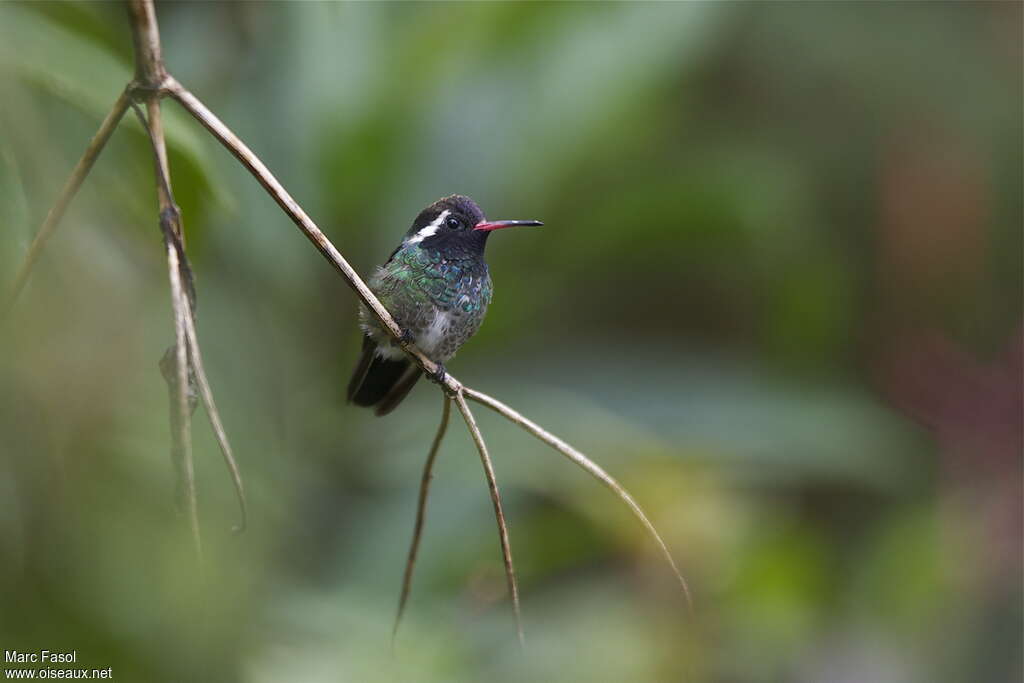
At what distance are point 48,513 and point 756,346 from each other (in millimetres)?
3956

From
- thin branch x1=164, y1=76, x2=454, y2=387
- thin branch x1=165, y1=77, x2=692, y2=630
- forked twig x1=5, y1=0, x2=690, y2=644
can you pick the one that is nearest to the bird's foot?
thin branch x1=165, y1=77, x2=692, y2=630

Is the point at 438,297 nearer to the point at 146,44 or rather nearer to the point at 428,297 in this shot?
the point at 428,297

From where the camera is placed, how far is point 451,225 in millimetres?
2430

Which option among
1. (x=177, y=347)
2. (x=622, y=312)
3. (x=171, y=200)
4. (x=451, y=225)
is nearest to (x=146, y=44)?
(x=171, y=200)

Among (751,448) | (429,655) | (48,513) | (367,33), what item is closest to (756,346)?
(751,448)

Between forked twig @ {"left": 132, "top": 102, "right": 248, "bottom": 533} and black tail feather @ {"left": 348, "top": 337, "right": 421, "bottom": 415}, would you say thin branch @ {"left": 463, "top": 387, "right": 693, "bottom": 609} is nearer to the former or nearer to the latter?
forked twig @ {"left": 132, "top": 102, "right": 248, "bottom": 533}

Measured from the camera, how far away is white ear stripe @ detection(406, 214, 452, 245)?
2.42 meters

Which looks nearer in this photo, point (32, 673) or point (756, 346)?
point (32, 673)

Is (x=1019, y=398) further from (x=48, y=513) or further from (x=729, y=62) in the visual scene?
(x=48, y=513)

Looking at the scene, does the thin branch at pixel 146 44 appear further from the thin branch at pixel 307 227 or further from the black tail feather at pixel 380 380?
the black tail feather at pixel 380 380

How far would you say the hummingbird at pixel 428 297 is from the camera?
241 cm

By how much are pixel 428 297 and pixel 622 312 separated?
238cm

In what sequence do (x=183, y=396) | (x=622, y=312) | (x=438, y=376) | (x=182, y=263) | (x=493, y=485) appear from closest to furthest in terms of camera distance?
1. (x=183, y=396)
2. (x=182, y=263)
3. (x=493, y=485)
4. (x=438, y=376)
5. (x=622, y=312)

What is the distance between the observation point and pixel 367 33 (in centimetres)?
361
